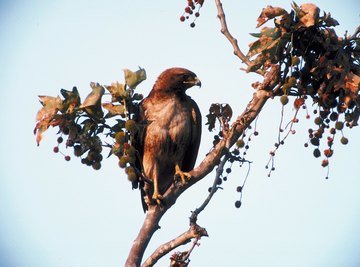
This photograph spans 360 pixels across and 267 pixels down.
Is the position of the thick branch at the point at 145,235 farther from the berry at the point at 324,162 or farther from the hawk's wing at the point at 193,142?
the hawk's wing at the point at 193,142

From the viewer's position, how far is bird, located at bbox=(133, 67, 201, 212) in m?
6.51

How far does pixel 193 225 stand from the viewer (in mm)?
4211

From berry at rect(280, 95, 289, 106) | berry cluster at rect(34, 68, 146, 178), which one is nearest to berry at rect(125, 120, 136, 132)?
berry cluster at rect(34, 68, 146, 178)

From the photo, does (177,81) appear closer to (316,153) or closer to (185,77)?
(185,77)

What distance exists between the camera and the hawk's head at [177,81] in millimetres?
6746

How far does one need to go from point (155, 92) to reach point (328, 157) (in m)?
3.04

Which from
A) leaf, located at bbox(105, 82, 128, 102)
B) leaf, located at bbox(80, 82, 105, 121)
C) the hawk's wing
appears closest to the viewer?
leaf, located at bbox(80, 82, 105, 121)

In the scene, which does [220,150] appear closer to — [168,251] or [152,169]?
[168,251]

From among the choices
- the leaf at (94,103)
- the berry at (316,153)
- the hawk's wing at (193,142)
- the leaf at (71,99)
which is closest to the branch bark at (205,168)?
the berry at (316,153)

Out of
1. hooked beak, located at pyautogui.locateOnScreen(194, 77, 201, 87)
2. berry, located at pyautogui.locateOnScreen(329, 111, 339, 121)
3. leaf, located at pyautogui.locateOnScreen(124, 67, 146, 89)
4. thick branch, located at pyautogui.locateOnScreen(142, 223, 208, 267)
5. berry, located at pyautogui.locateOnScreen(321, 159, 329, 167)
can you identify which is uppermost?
hooked beak, located at pyautogui.locateOnScreen(194, 77, 201, 87)

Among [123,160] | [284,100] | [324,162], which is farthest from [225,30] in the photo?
[123,160]

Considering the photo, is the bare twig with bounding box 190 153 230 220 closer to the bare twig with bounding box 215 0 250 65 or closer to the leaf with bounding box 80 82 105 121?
the bare twig with bounding box 215 0 250 65

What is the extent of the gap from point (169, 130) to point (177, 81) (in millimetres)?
638

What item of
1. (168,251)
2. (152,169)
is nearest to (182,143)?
(152,169)
